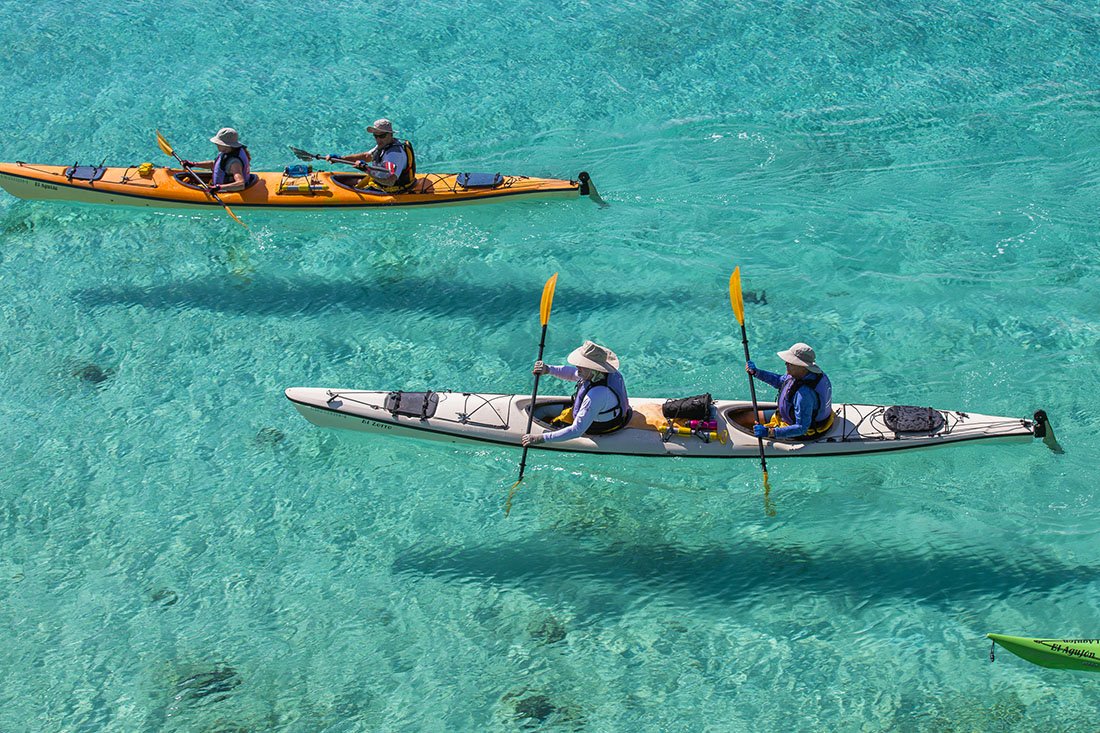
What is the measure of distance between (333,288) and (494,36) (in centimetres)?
723

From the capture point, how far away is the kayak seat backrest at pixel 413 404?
436 inches

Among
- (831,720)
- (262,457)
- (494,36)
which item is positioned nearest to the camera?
(831,720)

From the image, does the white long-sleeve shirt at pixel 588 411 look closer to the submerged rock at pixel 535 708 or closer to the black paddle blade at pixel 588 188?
the submerged rock at pixel 535 708

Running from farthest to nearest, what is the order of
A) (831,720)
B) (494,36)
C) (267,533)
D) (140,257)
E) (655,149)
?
1. (494,36)
2. (655,149)
3. (140,257)
4. (267,533)
5. (831,720)

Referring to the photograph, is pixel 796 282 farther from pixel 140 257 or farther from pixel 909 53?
pixel 140 257

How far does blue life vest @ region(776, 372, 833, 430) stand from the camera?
10312 millimetres

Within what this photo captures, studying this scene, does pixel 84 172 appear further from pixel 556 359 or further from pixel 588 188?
pixel 556 359

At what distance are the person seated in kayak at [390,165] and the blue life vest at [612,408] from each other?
17.0ft

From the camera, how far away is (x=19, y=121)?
17.2 metres

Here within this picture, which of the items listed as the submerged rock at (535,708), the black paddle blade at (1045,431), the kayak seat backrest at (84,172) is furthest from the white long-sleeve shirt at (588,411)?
the kayak seat backrest at (84,172)

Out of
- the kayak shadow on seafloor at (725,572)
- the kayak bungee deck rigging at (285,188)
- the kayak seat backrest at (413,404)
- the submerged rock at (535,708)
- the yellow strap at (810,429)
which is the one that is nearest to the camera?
the submerged rock at (535,708)

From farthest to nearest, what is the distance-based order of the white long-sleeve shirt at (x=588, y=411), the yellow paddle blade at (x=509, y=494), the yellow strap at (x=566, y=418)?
the yellow strap at (x=566, y=418) → the yellow paddle blade at (x=509, y=494) → the white long-sleeve shirt at (x=588, y=411)

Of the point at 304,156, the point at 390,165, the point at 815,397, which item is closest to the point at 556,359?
the point at 815,397

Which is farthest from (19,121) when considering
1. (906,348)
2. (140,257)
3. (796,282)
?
(906,348)
